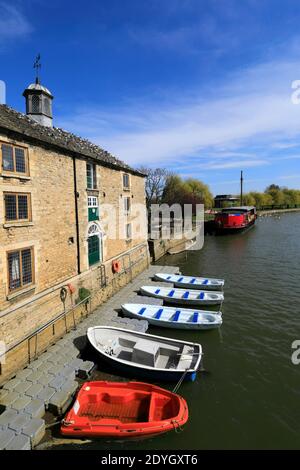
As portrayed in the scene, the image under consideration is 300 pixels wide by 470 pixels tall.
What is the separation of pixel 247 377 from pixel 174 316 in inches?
A: 215

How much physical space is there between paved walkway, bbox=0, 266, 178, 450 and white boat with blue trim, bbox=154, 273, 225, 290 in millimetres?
8342

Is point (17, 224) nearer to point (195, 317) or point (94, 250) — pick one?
point (94, 250)

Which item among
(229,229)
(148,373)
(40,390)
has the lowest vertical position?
(148,373)

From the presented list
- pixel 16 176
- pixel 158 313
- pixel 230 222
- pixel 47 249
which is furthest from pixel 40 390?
pixel 230 222

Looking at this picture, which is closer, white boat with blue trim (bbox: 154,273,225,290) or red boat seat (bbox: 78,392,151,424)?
red boat seat (bbox: 78,392,151,424)

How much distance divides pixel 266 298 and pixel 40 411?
629 inches

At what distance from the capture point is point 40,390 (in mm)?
9945

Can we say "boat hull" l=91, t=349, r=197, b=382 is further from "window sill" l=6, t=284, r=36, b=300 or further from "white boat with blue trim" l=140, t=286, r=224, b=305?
"white boat with blue trim" l=140, t=286, r=224, b=305

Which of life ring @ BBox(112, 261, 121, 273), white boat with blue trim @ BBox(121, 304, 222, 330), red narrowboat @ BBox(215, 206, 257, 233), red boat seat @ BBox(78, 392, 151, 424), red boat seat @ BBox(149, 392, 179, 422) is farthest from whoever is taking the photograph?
red narrowboat @ BBox(215, 206, 257, 233)

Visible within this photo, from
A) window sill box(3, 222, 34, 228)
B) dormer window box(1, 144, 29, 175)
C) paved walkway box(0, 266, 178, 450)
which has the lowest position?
paved walkway box(0, 266, 178, 450)

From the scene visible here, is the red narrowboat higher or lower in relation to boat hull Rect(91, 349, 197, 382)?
higher

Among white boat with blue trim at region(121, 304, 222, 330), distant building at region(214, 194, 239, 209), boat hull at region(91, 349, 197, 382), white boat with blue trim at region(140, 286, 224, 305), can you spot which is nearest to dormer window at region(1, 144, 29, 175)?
boat hull at region(91, 349, 197, 382)

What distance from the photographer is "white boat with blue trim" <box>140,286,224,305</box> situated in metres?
18.9
